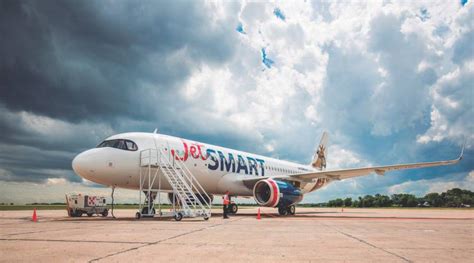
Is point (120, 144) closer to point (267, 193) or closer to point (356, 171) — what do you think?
point (267, 193)

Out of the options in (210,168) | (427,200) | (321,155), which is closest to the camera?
(210,168)

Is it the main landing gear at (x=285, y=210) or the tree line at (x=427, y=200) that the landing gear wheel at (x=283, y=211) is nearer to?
the main landing gear at (x=285, y=210)

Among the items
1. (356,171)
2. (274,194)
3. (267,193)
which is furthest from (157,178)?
(356,171)

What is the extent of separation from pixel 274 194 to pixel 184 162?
497 cm

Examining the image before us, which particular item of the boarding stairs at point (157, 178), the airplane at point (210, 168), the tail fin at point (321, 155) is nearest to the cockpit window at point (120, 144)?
the airplane at point (210, 168)

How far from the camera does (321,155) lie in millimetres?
35969

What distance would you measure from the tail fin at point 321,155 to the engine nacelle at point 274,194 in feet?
51.6

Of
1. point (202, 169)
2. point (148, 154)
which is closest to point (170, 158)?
point (148, 154)

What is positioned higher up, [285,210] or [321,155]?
Result: [321,155]

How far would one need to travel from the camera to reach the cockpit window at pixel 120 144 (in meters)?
15.4

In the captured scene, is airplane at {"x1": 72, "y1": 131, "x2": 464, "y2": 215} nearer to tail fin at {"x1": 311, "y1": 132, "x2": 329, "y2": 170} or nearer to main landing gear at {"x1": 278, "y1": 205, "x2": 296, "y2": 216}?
main landing gear at {"x1": 278, "y1": 205, "x2": 296, "y2": 216}

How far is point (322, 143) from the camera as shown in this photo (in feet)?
118

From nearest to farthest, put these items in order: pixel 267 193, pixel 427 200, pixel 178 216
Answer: pixel 178 216 → pixel 267 193 → pixel 427 200

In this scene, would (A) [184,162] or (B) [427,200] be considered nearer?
(A) [184,162]
